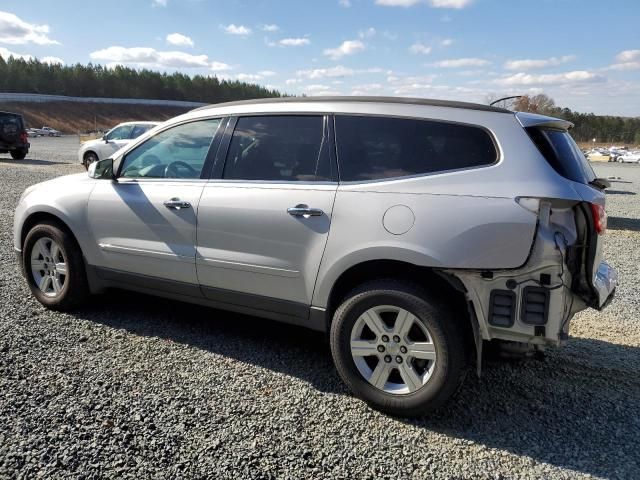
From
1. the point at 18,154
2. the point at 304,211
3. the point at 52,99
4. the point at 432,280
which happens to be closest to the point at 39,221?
the point at 304,211

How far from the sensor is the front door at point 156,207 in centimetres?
373

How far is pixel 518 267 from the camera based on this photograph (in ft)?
8.86

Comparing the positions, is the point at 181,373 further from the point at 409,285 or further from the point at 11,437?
the point at 409,285

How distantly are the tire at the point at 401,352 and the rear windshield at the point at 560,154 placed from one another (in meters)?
1.01

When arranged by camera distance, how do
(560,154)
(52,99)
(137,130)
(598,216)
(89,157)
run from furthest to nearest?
(52,99), (89,157), (137,130), (560,154), (598,216)

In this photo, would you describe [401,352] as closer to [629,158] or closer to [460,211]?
[460,211]

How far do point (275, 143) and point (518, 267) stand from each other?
1.80 meters

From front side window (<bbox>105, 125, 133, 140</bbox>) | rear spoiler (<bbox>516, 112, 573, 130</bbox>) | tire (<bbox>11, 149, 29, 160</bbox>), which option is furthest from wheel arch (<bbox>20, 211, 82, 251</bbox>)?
tire (<bbox>11, 149, 29, 160</bbox>)

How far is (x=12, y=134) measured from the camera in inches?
786

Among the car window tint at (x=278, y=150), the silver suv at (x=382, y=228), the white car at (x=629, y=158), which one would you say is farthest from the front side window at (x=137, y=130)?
the white car at (x=629, y=158)

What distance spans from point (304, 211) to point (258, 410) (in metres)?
1.23

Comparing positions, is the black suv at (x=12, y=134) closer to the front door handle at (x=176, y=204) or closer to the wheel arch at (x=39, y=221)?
the wheel arch at (x=39, y=221)

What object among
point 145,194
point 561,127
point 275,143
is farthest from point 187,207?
point 561,127

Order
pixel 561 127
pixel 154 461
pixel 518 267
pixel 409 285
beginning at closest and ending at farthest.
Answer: pixel 154 461 < pixel 518 267 < pixel 409 285 < pixel 561 127
